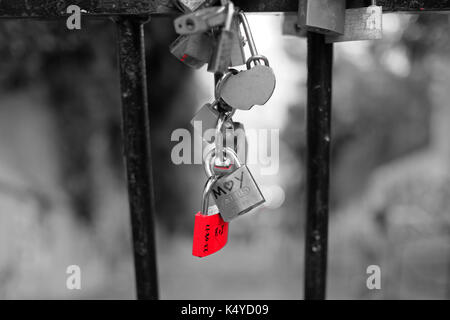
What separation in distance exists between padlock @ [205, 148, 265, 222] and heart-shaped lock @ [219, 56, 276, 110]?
0.10 m

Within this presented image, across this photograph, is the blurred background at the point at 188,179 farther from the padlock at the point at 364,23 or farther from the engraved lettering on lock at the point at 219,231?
the engraved lettering on lock at the point at 219,231

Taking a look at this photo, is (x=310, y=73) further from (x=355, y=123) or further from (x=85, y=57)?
(x=355, y=123)

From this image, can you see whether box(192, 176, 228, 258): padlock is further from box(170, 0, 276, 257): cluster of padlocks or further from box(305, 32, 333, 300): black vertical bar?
box(305, 32, 333, 300): black vertical bar

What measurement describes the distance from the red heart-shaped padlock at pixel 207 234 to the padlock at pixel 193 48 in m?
0.27

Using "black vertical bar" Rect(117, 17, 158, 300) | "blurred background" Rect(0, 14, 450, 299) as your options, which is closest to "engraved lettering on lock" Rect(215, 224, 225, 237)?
"black vertical bar" Rect(117, 17, 158, 300)

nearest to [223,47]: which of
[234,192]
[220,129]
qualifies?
[220,129]

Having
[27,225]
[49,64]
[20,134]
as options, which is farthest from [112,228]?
[49,64]

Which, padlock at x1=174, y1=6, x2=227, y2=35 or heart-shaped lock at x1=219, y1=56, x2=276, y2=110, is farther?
heart-shaped lock at x1=219, y1=56, x2=276, y2=110

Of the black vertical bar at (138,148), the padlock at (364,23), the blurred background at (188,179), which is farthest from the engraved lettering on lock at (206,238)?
the blurred background at (188,179)

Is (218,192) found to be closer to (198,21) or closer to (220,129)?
(220,129)

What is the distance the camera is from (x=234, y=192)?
669mm

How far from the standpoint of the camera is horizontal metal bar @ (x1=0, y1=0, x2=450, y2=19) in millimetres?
638

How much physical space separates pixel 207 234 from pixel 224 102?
0.24m

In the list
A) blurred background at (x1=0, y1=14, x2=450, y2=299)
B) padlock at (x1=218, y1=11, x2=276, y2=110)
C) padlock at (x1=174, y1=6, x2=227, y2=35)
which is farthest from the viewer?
blurred background at (x1=0, y1=14, x2=450, y2=299)
